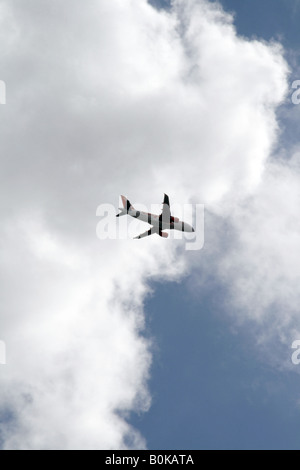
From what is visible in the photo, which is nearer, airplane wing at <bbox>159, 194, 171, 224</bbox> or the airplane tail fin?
airplane wing at <bbox>159, 194, 171, 224</bbox>

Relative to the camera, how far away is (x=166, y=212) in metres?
113

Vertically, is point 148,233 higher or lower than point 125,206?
lower

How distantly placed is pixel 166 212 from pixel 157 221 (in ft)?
20.1

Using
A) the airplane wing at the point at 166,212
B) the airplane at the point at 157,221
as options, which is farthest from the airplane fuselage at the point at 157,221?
the airplane wing at the point at 166,212

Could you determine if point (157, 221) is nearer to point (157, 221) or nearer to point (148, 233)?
point (157, 221)

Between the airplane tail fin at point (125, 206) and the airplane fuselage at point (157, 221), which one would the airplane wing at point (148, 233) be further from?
the airplane tail fin at point (125, 206)

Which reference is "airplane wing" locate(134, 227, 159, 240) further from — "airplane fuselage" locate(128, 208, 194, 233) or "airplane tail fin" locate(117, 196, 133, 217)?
"airplane tail fin" locate(117, 196, 133, 217)

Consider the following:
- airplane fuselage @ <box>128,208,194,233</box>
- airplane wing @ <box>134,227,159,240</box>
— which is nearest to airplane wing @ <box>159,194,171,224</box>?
airplane fuselage @ <box>128,208,194,233</box>

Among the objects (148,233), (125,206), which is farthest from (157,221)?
(125,206)

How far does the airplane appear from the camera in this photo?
383 ft

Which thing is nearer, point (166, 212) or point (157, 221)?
point (166, 212)
